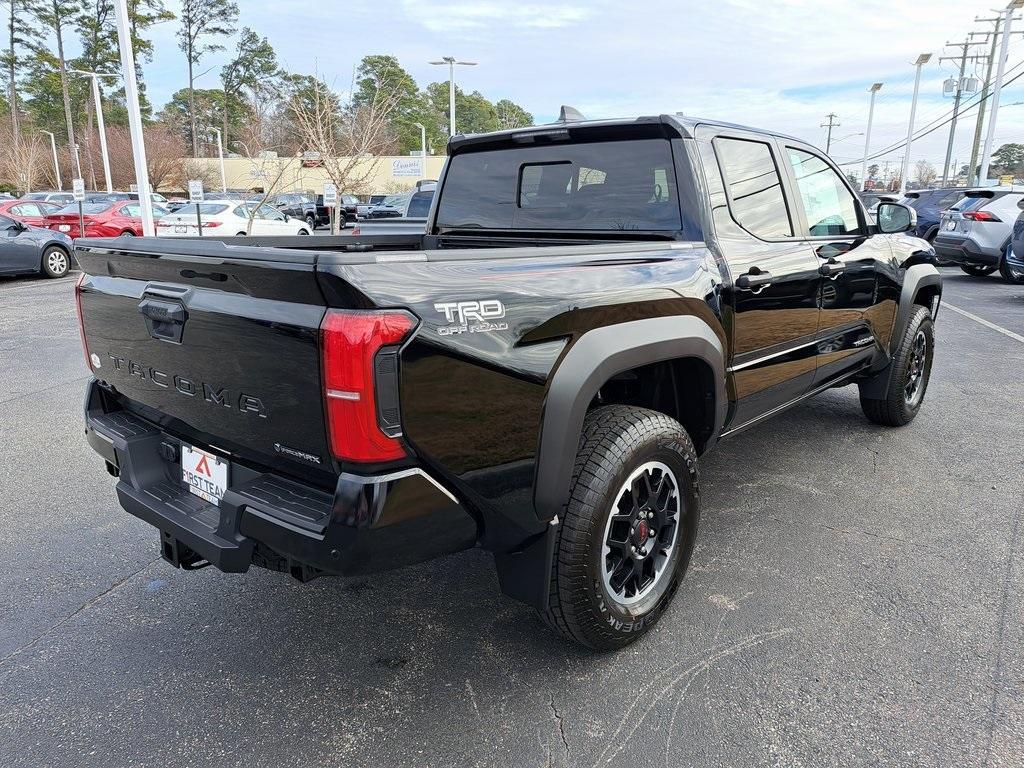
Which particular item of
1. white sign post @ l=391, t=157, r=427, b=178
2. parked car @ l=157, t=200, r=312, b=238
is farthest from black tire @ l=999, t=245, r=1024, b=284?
white sign post @ l=391, t=157, r=427, b=178

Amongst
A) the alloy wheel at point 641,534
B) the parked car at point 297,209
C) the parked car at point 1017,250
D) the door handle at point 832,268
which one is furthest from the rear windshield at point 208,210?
the alloy wheel at point 641,534

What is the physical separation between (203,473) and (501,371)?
1.11m

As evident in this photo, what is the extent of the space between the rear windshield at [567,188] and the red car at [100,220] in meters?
17.3

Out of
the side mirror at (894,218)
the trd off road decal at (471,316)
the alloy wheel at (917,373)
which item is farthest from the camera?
the alloy wheel at (917,373)

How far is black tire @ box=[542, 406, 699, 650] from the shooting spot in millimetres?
2383

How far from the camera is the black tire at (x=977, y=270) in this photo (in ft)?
48.6

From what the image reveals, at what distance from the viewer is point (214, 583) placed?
3.21 meters

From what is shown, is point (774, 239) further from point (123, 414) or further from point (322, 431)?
point (123, 414)

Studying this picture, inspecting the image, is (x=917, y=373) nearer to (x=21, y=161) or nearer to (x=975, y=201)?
(x=975, y=201)

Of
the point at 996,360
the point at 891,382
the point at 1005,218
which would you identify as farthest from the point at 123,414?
the point at 1005,218

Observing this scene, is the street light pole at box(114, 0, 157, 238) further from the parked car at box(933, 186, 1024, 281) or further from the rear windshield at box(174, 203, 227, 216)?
the parked car at box(933, 186, 1024, 281)

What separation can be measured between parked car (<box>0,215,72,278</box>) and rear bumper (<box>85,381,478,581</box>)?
14061mm

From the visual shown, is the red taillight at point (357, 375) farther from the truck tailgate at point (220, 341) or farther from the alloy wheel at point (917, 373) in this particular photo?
the alloy wheel at point (917, 373)

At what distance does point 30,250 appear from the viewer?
1404 centimetres
